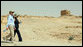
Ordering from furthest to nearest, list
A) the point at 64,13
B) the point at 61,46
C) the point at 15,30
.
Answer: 1. the point at 64,13
2. the point at 15,30
3. the point at 61,46

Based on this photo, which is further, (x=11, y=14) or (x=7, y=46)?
(x=11, y=14)

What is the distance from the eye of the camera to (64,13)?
7169 centimetres

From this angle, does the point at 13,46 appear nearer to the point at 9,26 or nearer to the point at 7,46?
the point at 7,46

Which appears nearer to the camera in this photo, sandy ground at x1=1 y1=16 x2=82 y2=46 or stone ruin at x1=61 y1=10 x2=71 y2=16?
sandy ground at x1=1 y1=16 x2=82 y2=46

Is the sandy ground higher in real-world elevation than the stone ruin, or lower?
higher

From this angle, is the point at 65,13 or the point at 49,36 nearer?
the point at 49,36

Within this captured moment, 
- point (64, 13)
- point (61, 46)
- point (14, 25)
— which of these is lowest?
point (64, 13)

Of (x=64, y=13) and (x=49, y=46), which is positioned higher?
(x=49, y=46)

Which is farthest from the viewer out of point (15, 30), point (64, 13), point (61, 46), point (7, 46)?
point (64, 13)

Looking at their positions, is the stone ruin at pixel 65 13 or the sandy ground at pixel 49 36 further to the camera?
the stone ruin at pixel 65 13

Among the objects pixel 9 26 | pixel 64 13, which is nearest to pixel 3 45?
pixel 9 26

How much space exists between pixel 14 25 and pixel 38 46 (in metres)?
2.15

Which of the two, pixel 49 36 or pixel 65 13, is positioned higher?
pixel 49 36

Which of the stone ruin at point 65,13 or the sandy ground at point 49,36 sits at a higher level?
the sandy ground at point 49,36
